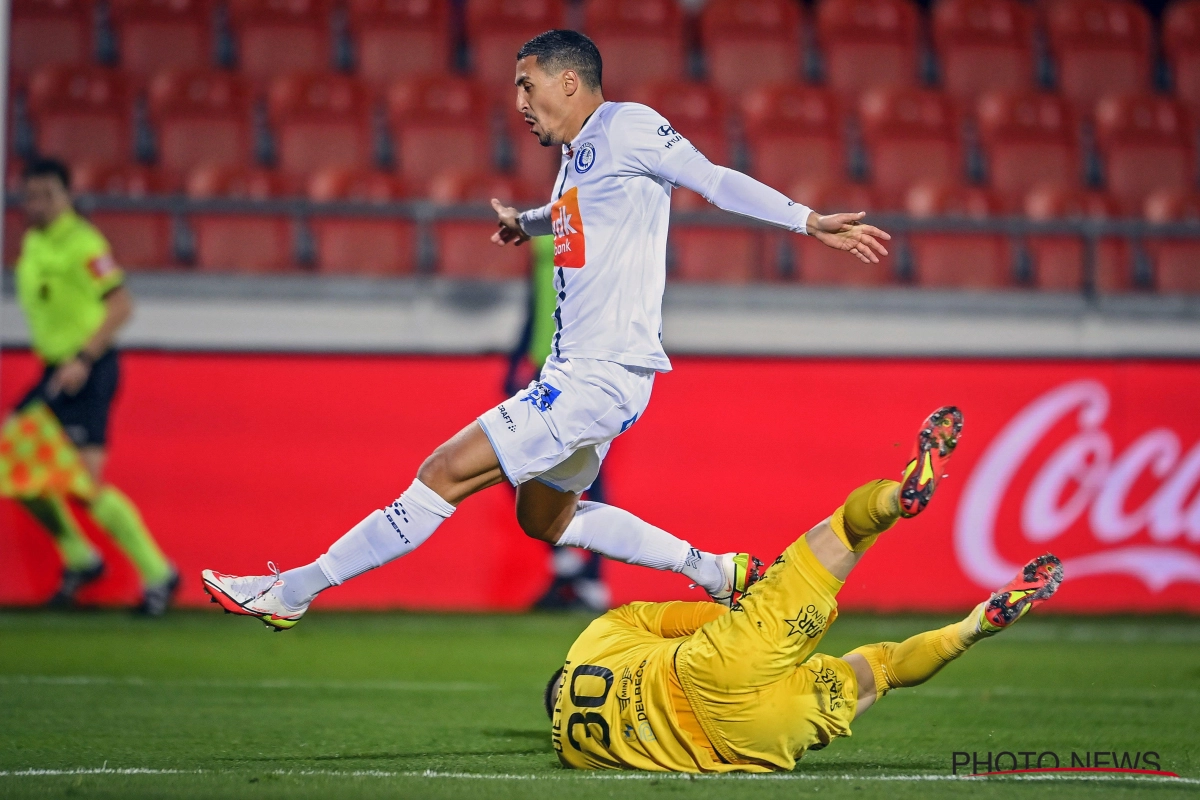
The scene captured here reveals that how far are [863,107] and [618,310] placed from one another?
7787 mm

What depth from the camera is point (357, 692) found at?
6.14 meters

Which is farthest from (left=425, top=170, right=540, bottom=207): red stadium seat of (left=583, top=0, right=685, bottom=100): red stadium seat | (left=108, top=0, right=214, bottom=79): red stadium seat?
(left=108, top=0, right=214, bottom=79): red stadium seat

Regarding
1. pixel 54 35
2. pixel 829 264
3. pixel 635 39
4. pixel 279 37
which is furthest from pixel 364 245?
pixel 54 35

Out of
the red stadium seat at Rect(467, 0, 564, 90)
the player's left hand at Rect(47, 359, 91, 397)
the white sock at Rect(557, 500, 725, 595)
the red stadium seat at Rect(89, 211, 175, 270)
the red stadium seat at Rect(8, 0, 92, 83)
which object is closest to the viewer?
the white sock at Rect(557, 500, 725, 595)

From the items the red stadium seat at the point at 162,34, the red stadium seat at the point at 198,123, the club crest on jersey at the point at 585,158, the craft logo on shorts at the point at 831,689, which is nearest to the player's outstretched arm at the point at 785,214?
the club crest on jersey at the point at 585,158

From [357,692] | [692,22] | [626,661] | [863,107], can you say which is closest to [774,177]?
[863,107]

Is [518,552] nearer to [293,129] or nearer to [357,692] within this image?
[357,692]

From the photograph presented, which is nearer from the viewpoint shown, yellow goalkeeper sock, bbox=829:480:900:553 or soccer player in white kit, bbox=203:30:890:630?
yellow goalkeeper sock, bbox=829:480:900:553

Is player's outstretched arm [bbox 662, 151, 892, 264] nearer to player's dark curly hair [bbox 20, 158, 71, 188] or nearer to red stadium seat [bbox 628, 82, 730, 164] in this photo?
player's dark curly hair [bbox 20, 158, 71, 188]

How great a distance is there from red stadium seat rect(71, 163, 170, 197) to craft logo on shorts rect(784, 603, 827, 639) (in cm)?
788

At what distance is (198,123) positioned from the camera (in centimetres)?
1138

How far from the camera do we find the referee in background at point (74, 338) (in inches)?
338

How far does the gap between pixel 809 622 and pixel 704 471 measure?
4933mm

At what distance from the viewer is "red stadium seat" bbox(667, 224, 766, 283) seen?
10.0 m
